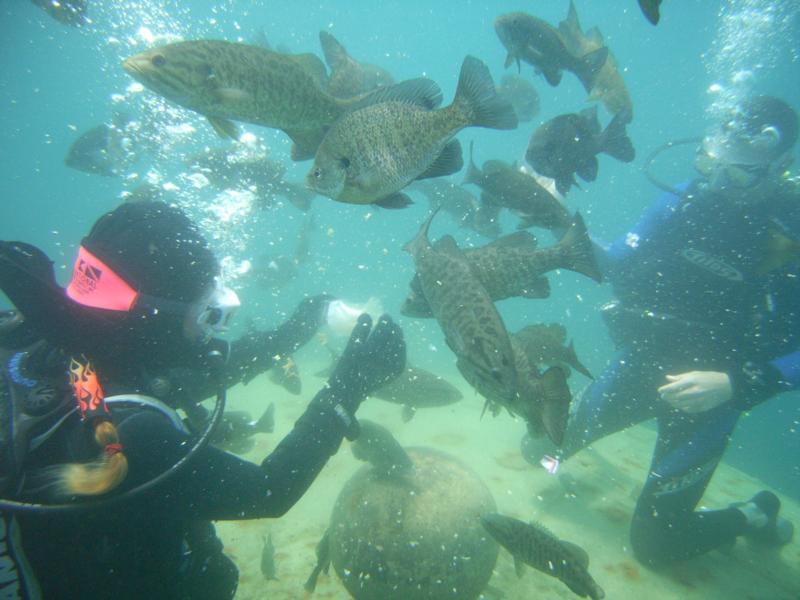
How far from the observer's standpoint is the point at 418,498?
473 cm

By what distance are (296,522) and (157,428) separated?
5.18 m

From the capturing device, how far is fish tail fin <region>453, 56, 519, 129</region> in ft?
6.14

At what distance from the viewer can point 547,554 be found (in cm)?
324

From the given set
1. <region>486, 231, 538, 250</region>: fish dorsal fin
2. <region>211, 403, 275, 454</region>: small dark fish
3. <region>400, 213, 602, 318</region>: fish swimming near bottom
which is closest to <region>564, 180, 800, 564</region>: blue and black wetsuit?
<region>400, 213, 602, 318</region>: fish swimming near bottom

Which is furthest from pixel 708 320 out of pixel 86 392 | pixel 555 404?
pixel 86 392

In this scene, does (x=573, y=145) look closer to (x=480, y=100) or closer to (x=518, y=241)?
(x=518, y=241)

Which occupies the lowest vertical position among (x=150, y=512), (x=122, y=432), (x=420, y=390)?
(x=420, y=390)

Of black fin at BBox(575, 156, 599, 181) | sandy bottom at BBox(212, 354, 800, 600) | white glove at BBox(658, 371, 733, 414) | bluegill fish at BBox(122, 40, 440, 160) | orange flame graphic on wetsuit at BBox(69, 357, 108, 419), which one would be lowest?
sandy bottom at BBox(212, 354, 800, 600)

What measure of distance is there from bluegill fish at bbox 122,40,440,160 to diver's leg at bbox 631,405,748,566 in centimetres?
647

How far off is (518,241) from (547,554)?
8.67 ft

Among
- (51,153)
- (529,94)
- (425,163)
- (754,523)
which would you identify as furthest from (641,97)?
(51,153)

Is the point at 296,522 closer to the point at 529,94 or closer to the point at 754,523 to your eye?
the point at 754,523

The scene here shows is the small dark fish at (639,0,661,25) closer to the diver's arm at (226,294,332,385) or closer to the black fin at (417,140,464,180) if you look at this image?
the black fin at (417,140,464,180)

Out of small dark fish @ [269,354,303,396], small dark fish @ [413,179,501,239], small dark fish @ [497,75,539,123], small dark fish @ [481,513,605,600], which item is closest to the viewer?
small dark fish @ [481,513,605,600]
